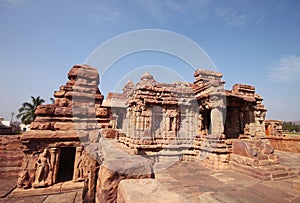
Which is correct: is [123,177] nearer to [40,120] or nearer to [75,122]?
[75,122]

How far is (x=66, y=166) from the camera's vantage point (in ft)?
20.7

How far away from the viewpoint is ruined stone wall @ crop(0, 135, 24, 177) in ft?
18.6

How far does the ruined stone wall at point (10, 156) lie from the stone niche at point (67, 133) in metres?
1.48

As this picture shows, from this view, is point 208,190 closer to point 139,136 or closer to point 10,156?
point 139,136

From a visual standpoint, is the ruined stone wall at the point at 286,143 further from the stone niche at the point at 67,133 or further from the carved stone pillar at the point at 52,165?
the carved stone pillar at the point at 52,165

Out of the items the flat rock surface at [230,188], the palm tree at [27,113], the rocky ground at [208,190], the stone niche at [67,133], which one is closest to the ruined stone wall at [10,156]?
the rocky ground at [208,190]

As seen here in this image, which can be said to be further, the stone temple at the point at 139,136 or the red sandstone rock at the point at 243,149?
the red sandstone rock at the point at 243,149

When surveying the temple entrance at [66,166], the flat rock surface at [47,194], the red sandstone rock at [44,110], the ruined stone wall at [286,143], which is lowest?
the flat rock surface at [47,194]

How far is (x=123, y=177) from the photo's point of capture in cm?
219

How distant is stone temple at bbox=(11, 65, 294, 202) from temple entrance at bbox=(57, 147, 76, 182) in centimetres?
3

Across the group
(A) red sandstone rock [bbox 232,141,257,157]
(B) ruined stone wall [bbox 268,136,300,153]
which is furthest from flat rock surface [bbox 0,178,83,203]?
(B) ruined stone wall [bbox 268,136,300,153]

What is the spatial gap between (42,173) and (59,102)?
96.8 inches

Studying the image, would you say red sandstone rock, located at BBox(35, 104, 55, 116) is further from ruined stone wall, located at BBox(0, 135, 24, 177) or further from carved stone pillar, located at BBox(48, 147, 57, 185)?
ruined stone wall, located at BBox(0, 135, 24, 177)

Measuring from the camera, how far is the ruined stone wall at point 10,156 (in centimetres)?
566
